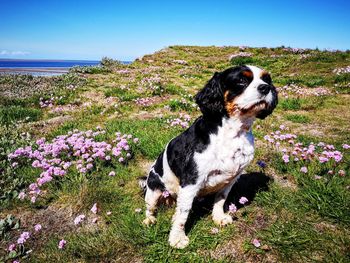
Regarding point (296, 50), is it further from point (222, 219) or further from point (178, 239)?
point (178, 239)

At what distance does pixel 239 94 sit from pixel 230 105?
160 millimetres

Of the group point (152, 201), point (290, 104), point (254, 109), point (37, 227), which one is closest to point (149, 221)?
point (152, 201)

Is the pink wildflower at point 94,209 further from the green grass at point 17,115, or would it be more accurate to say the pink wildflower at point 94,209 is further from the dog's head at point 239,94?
the green grass at point 17,115

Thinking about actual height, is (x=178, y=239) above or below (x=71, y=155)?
below

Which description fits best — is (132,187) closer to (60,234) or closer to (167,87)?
(60,234)

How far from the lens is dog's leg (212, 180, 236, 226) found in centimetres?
369

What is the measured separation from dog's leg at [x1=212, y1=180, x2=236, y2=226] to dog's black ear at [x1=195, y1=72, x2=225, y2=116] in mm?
1041

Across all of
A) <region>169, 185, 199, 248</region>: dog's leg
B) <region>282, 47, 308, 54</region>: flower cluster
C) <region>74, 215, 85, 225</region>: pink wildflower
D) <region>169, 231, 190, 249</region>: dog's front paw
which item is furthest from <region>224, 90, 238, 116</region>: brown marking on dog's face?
<region>282, 47, 308, 54</region>: flower cluster

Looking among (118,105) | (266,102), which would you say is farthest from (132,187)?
(118,105)

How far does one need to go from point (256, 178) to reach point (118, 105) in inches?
245

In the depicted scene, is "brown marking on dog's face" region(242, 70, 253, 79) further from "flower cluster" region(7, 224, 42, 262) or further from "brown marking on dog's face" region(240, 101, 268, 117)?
"flower cluster" region(7, 224, 42, 262)

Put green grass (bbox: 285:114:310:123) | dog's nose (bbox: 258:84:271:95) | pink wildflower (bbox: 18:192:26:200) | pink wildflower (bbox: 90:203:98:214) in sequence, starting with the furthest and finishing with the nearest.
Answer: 1. green grass (bbox: 285:114:310:123)
2. pink wildflower (bbox: 18:192:26:200)
3. pink wildflower (bbox: 90:203:98:214)
4. dog's nose (bbox: 258:84:271:95)

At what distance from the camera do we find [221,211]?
12.5 feet

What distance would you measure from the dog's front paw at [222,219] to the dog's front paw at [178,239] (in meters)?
0.52
